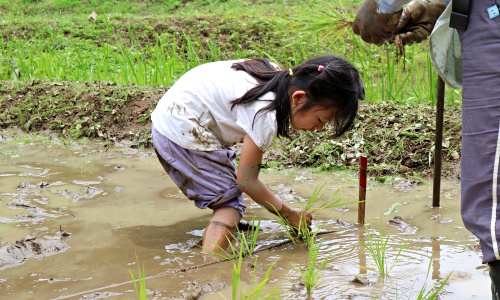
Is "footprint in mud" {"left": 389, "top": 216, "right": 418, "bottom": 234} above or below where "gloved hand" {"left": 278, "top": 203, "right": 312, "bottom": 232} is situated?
below

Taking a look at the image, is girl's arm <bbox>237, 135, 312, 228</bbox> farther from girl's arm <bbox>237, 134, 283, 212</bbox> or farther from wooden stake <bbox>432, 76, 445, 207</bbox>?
wooden stake <bbox>432, 76, 445, 207</bbox>

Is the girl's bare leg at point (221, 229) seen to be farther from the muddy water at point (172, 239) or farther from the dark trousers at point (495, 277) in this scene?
the dark trousers at point (495, 277)

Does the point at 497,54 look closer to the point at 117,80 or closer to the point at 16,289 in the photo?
the point at 16,289

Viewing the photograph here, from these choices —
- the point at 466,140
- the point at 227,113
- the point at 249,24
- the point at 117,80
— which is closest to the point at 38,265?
the point at 227,113

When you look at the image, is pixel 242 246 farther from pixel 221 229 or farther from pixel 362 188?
pixel 362 188

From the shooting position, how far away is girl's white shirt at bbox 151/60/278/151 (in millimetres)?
2816

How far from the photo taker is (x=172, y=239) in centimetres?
297

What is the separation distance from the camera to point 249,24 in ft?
32.9

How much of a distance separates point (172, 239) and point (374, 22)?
1274 millimetres

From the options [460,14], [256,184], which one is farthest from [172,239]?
[460,14]

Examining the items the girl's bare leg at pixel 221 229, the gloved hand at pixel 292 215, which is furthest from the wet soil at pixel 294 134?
the girl's bare leg at pixel 221 229

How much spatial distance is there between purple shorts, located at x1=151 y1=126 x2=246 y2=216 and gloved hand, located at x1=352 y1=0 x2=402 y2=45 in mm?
814

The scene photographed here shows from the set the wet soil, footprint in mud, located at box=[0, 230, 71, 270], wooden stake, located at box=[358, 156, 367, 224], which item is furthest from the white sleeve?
footprint in mud, located at box=[0, 230, 71, 270]

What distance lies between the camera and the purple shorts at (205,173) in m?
2.93
